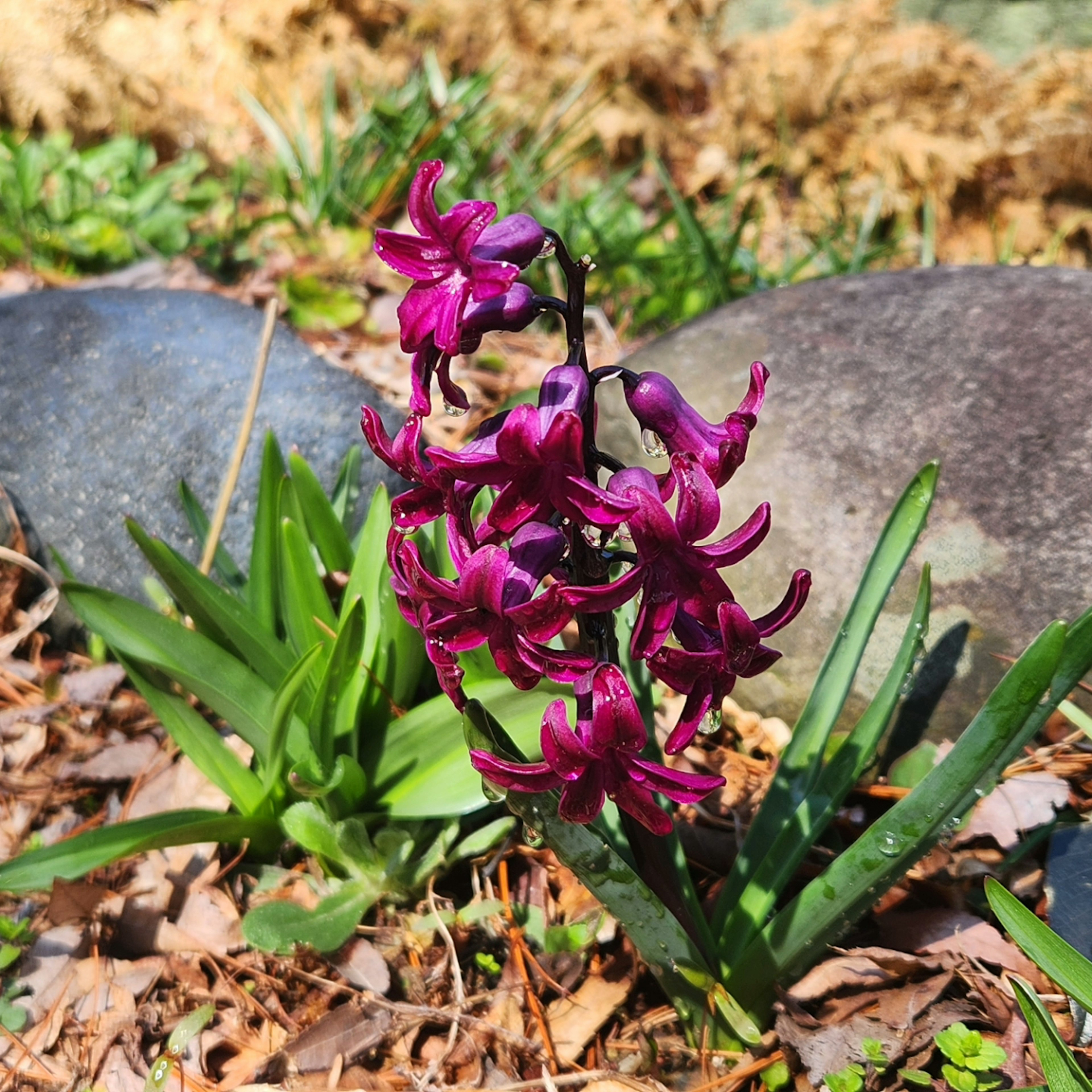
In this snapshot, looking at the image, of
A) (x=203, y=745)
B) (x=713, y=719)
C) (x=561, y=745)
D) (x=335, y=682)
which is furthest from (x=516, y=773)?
(x=203, y=745)

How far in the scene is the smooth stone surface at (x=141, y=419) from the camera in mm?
2717

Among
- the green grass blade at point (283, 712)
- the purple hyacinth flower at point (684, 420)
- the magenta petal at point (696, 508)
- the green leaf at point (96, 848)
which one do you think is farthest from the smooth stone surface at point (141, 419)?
the magenta petal at point (696, 508)

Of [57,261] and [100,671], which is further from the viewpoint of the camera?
[57,261]

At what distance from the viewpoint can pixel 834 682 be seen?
1.89 metres

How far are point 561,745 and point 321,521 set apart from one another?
1.18 metres

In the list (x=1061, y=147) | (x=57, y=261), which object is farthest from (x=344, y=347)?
(x=1061, y=147)

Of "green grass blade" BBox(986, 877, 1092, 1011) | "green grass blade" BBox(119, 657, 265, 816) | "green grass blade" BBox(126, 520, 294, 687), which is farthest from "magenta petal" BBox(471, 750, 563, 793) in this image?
"green grass blade" BBox(119, 657, 265, 816)

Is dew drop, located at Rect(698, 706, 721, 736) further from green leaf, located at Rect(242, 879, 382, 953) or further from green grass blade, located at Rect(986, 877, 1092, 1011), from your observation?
green leaf, located at Rect(242, 879, 382, 953)

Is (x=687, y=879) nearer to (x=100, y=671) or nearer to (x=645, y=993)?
(x=645, y=993)

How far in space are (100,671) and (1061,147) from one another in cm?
510

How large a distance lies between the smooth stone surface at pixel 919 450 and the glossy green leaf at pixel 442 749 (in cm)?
79

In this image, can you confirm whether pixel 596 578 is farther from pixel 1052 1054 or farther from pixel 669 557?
pixel 1052 1054

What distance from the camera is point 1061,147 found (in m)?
5.05

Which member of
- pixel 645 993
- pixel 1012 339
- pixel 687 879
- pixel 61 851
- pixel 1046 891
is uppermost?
pixel 1012 339
